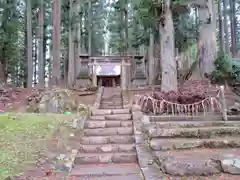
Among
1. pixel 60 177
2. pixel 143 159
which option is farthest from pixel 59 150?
pixel 143 159

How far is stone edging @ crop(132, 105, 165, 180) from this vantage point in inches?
131

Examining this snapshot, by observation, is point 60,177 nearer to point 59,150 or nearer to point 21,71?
point 59,150

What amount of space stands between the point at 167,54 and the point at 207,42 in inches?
114

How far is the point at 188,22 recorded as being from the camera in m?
12.8

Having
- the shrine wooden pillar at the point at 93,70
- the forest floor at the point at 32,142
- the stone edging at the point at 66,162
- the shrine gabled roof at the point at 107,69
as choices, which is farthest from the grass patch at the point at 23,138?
the shrine gabled roof at the point at 107,69

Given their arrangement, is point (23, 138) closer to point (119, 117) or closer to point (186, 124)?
point (119, 117)

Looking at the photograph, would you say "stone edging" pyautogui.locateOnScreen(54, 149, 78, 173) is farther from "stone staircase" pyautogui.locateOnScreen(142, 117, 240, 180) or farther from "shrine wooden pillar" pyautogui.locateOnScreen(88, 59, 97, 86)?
"shrine wooden pillar" pyautogui.locateOnScreen(88, 59, 97, 86)

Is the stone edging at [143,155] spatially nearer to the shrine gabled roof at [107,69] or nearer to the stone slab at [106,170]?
the stone slab at [106,170]

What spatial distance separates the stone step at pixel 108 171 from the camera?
3475 millimetres

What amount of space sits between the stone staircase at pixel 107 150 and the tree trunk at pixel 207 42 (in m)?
5.29

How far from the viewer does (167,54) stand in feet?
26.6

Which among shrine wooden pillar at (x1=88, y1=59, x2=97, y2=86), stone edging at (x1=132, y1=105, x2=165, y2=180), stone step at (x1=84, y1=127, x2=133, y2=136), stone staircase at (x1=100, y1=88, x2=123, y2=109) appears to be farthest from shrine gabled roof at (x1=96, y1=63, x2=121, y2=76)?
stone step at (x1=84, y1=127, x2=133, y2=136)

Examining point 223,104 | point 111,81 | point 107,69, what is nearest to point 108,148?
point 223,104

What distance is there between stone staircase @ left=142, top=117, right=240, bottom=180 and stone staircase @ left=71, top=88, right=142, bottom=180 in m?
0.48
